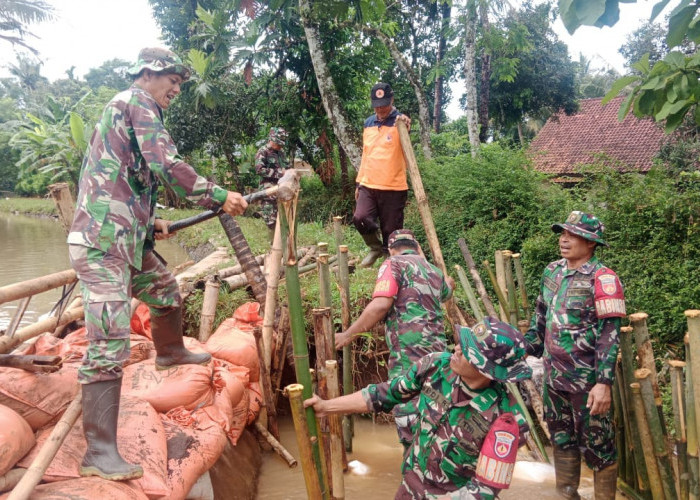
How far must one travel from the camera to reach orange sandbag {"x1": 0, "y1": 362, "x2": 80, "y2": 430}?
2.24 m

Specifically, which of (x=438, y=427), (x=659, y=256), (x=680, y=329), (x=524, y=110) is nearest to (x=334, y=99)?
(x=659, y=256)

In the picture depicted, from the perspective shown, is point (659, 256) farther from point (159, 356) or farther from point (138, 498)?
point (138, 498)

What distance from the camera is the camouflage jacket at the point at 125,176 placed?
2.16 m

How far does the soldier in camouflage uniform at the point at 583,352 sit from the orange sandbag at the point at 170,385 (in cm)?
206

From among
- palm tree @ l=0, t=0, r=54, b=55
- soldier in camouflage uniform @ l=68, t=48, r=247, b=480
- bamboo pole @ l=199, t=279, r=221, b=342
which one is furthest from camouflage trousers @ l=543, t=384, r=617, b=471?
palm tree @ l=0, t=0, r=54, b=55

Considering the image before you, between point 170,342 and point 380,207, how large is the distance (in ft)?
7.46

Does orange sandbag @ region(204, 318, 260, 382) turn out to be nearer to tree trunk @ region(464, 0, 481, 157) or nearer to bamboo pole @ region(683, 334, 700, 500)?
bamboo pole @ region(683, 334, 700, 500)

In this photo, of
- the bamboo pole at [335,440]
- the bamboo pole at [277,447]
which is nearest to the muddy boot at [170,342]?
the bamboo pole at [335,440]

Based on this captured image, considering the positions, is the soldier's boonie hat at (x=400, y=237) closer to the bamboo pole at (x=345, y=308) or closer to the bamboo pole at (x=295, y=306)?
the bamboo pole at (x=345, y=308)

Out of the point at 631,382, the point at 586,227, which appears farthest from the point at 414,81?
the point at 631,382

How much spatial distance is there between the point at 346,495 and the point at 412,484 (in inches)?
59.8

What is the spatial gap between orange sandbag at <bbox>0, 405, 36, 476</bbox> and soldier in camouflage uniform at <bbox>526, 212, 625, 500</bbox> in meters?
2.70

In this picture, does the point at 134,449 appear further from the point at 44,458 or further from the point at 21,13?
the point at 21,13

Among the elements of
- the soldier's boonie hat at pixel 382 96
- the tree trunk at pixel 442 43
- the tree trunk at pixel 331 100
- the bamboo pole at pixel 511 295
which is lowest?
the bamboo pole at pixel 511 295
